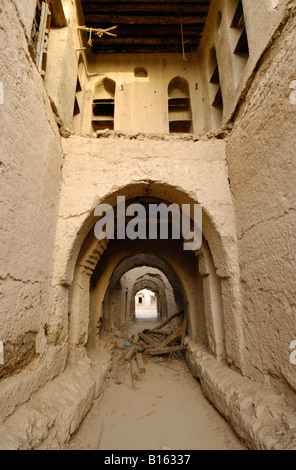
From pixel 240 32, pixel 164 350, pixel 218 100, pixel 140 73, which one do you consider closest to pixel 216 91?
pixel 218 100

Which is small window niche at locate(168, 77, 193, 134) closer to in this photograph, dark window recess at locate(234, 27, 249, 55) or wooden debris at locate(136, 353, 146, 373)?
dark window recess at locate(234, 27, 249, 55)

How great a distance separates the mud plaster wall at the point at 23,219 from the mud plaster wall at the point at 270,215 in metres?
2.27

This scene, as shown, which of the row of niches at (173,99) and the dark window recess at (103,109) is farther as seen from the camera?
the dark window recess at (103,109)

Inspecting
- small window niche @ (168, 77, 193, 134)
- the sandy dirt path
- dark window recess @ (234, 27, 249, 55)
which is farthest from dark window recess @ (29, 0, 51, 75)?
the sandy dirt path

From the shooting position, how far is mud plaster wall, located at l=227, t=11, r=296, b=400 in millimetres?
2000

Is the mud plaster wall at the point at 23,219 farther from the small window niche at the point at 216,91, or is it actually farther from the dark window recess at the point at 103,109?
the dark window recess at the point at 103,109

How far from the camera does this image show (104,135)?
3438 millimetres

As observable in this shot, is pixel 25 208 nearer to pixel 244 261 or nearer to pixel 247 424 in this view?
pixel 244 261

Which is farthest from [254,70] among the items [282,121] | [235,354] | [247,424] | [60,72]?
[247,424]

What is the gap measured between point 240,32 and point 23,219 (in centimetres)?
488

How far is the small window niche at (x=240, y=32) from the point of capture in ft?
12.4

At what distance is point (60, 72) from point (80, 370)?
4.31m

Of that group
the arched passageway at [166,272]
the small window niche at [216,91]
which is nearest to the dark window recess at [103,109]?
the small window niche at [216,91]

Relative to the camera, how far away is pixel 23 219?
7.06ft
